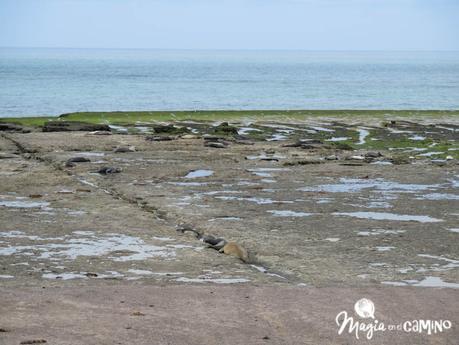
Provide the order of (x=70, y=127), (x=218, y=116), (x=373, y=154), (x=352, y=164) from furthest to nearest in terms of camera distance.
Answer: (x=218, y=116) → (x=70, y=127) → (x=373, y=154) → (x=352, y=164)

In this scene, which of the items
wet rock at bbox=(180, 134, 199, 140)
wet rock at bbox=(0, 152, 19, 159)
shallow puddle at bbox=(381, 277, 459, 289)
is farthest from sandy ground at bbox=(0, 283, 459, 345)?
wet rock at bbox=(180, 134, 199, 140)

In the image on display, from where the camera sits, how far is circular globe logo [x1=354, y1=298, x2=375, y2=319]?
10617 mm

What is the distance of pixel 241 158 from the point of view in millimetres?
28375

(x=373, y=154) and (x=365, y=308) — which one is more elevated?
(x=365, y=308)

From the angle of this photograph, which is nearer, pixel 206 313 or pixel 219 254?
pixel 206 313

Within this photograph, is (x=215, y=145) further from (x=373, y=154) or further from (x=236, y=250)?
(x=236, y=250)

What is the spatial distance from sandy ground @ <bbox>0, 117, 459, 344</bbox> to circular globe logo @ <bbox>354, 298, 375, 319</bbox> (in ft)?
0.34

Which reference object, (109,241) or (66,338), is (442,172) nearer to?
(109,241)

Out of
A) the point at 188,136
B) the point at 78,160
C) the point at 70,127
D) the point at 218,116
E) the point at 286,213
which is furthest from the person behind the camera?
the point at 218,116

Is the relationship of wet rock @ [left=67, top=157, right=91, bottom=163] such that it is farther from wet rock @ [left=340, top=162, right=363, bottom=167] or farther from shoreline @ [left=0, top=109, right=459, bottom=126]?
shoreline @ [left=0, top=109, right=459, bottom=126]

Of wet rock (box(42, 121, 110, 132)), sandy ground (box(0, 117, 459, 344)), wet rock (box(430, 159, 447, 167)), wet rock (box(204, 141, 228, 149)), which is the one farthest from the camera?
wet rock (box(42, 121, 110, 132))

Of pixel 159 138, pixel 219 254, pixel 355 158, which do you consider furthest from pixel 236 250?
pixel 159 138

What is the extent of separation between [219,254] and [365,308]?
12.3 feet

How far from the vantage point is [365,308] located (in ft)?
35.8
